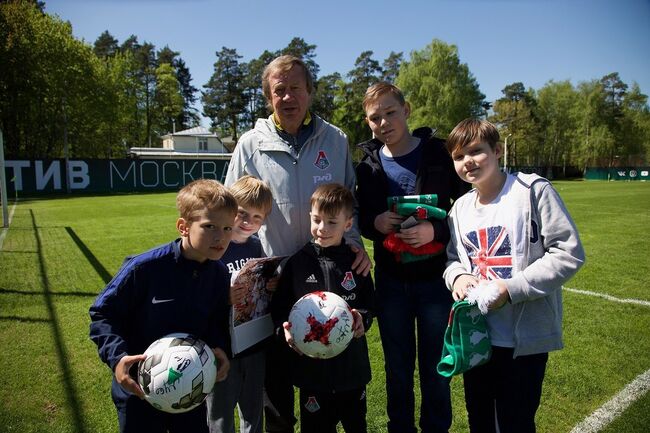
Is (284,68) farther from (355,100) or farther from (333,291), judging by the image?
(355,100)

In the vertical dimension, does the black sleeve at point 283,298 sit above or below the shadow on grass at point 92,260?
above

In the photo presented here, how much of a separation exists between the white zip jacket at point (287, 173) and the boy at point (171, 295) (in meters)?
0.62

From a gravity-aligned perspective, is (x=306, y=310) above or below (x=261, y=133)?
below

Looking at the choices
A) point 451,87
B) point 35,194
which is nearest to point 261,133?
point 35,194

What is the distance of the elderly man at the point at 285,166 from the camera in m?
2.85

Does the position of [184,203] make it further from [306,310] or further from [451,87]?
[451,87]

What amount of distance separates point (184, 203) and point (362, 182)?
1.33 m

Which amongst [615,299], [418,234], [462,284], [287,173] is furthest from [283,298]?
[615,299]

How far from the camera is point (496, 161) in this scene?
98.7 inches

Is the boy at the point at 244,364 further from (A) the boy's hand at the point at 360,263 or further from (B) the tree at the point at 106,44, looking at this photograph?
(B) the tree at the point at 106,44

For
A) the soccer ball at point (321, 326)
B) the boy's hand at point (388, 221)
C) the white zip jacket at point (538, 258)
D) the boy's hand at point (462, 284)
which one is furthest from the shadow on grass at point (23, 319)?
the white zip jacket at point (538, 258)

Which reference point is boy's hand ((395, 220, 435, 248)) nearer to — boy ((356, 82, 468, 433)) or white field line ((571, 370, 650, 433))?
boy ((356, 82, 468, 433))

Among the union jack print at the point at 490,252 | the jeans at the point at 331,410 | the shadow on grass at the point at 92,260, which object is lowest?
the shadow on grass at the point at 92,260

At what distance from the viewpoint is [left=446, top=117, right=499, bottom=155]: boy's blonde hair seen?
245 cm
